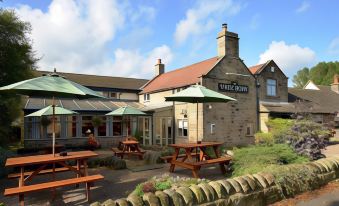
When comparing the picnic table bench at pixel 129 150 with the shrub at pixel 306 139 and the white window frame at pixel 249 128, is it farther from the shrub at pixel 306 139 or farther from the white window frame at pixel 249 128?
the white window frame at pixel 249 128

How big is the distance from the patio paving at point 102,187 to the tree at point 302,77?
60.2 metres

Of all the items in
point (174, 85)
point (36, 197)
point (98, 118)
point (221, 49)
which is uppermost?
point (221, 49)

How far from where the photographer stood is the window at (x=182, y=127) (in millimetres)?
19047

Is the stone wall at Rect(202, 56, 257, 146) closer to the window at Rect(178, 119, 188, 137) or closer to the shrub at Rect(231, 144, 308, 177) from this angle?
the window at Rect(178, 119, 188, 137)

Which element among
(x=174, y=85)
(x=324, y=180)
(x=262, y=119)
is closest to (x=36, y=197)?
(x=324, y=180)

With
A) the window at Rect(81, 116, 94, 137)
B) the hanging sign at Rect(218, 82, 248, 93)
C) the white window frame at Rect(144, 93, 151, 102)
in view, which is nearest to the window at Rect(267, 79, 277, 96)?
the hanging sign at Rect(218, 82, 248, 93)

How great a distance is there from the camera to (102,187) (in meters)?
7.42

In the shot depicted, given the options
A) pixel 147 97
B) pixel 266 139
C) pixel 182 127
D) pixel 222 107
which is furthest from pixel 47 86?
pixel 147 97

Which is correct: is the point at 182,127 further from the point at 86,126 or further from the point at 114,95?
the point at 114,95

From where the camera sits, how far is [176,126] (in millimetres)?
19891

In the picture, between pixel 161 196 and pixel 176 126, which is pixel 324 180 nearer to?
pixel 161 196

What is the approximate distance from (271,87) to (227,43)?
5844 mm

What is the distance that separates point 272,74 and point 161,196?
1992cm

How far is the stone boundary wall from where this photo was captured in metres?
4.70
